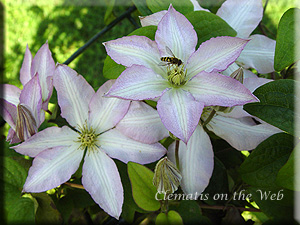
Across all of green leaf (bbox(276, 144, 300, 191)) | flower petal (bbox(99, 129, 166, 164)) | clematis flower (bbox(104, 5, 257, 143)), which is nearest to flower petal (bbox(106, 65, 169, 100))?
clematis flower (bbox(104, 5, 257, 143))

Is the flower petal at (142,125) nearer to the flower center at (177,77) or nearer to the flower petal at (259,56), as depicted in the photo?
the flower center at (177,77)

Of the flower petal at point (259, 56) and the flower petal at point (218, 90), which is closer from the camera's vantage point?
the flower petal at point (218, 90)

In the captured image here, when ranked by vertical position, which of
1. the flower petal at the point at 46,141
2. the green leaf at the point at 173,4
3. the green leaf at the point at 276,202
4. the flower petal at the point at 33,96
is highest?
the green leaf at the point at 173,4

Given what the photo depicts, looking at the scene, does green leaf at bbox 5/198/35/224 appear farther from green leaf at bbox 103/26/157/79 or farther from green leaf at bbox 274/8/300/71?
green leaf at bbox 274/8/300/71

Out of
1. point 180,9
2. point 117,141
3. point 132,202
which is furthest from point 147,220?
point 180,9

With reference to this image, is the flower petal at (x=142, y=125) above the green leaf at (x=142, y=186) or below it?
above

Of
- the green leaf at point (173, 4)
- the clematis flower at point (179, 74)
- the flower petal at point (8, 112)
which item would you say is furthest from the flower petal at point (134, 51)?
the flower petal at point (8, 112)

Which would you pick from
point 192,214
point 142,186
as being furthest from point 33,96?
point 192,214
